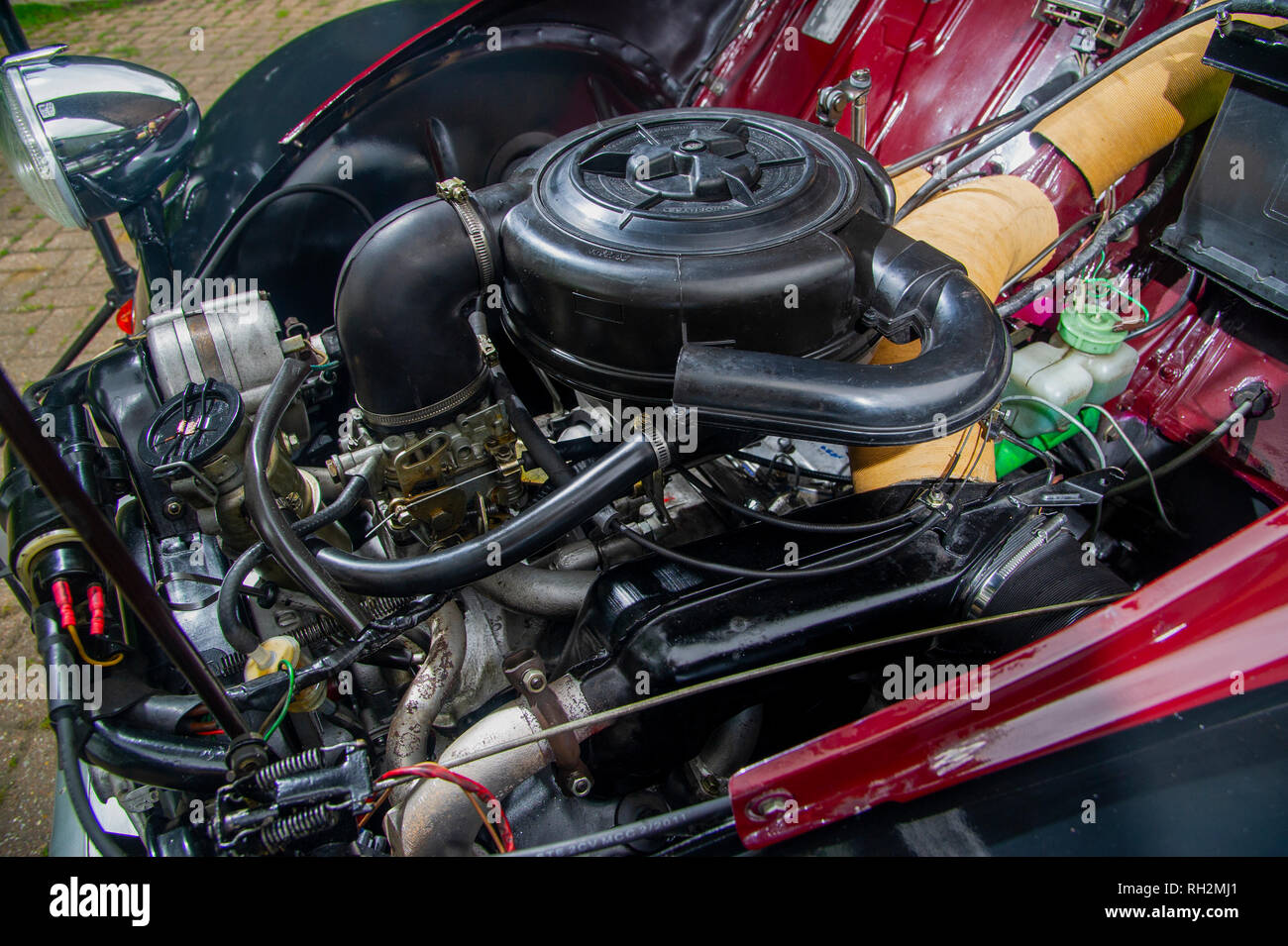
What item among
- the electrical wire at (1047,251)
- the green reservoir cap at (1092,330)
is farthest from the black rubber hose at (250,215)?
the green reservoir cap at (1092,330)

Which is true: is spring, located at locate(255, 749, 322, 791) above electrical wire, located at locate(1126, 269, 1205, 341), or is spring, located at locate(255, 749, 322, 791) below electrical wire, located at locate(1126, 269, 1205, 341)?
below

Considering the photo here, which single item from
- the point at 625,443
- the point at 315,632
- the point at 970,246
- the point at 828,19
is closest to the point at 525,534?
the point at 625,443

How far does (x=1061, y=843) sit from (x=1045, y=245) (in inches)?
46.5

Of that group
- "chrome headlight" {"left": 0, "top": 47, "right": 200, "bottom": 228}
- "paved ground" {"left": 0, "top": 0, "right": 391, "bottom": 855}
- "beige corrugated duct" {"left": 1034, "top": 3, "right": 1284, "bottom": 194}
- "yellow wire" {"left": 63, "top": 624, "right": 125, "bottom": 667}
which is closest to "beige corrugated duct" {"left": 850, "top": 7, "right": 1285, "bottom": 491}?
"beige corrugated duct" {"left": 1034, "top": 3, "right": 1284, "bottom": 194}

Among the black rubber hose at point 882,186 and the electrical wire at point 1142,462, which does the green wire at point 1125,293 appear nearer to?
the electrical wire at point 1142,462

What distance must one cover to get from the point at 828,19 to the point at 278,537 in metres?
1.91

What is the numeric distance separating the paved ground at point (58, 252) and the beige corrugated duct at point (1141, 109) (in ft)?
9.40

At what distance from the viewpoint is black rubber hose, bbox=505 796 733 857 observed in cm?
98

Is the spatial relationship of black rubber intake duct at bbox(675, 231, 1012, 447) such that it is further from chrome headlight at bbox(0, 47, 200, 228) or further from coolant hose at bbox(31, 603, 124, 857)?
chrome headlight at bbox(0, 47, 200, 228)

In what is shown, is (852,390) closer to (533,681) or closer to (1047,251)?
(533,681)

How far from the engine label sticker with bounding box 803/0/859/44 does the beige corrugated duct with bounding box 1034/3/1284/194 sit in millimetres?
706

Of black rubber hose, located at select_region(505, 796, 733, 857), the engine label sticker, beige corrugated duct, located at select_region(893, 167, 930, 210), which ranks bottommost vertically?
black rubber hose, located at select_region(505, 796, 733, 857)

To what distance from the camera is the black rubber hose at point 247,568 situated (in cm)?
123

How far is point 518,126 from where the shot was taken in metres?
2.05
